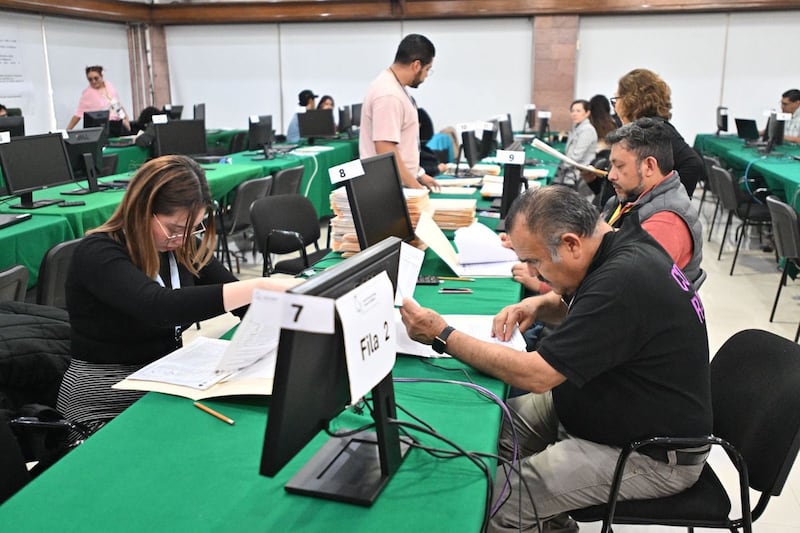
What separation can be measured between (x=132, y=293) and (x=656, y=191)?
1711 mm

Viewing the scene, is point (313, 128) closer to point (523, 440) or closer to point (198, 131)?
point (198, 131)

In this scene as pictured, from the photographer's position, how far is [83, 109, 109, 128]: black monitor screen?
693cm

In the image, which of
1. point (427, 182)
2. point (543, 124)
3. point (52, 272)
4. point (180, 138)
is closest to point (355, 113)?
point (543, 124)

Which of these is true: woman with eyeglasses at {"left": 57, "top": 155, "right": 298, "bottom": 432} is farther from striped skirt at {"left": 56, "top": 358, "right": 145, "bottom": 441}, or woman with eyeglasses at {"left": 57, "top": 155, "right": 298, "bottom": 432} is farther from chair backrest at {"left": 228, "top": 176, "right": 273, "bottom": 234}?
chair backrest at {"left": 228, "top": 176, "right": 273, "bottom": 234}

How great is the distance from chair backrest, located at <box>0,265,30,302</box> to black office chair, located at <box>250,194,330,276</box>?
1.30 metres

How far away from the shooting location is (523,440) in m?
1.96

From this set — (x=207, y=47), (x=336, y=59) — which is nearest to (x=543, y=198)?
(x=336, y=59)

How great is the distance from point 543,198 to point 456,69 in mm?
8588

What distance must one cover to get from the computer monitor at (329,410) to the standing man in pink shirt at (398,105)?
2.34m

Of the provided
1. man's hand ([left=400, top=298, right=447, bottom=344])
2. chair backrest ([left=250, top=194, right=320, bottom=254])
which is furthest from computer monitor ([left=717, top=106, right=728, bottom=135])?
man's hand ([left=400, top=298, right=447, bottom=344])

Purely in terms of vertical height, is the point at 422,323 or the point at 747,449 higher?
the point at 422,323

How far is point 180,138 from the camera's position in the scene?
6.01m

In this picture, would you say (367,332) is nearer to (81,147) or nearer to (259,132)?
(81,147)

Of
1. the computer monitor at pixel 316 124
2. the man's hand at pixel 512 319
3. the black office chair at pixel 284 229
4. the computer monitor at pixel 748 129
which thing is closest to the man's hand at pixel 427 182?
the black office chair at pixel 284 229
